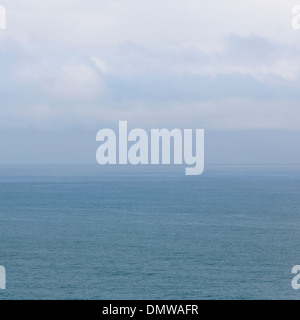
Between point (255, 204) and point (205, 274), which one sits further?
point (255, 204)

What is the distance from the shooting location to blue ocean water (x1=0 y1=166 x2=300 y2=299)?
4403 cm

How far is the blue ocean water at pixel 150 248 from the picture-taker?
4403 cm

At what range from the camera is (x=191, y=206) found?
96.8 metres

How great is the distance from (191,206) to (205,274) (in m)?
48.8

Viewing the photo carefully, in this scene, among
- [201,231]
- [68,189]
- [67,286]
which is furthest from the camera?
[68,189]

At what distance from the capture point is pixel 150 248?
5978 cm

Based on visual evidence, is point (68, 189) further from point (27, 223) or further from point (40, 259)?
point (40, 259)

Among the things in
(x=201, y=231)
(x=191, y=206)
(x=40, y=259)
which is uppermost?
(x=191, y=206)
